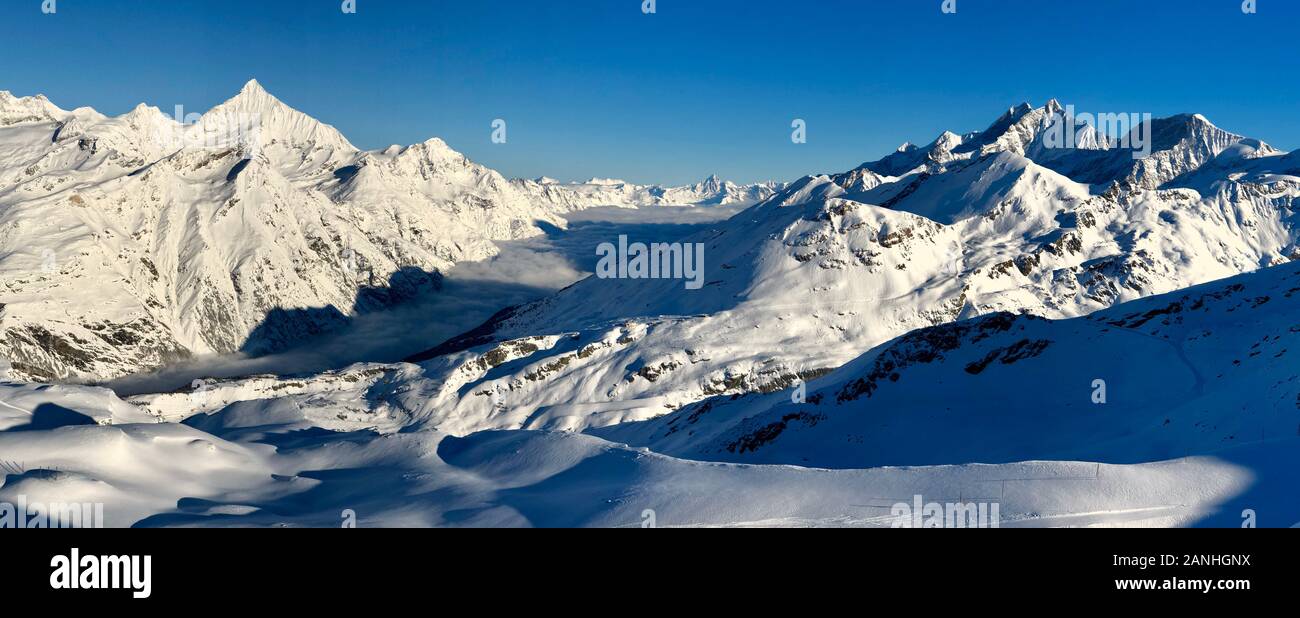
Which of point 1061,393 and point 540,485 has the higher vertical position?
point 1061,393

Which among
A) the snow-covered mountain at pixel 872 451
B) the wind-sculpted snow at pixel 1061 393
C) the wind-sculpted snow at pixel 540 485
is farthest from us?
the wind-sculpted snow at pixel 1061 393

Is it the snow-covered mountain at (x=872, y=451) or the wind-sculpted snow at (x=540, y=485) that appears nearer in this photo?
the wind-sculpted snow at (x=540, y=485)

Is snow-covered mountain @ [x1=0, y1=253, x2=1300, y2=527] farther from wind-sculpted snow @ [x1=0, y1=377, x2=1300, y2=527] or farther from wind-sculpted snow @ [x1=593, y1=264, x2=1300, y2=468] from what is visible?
wind-sculpted snow @ [x1=593, y1=264, x2=1300, y2=468]

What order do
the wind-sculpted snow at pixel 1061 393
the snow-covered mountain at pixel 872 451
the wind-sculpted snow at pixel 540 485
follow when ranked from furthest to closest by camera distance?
the wind-sculpted snow at pixel 1061 393 → the snow-covered mountain at pixel 872 451 → the wind-sculpted snow at pixel 540 485

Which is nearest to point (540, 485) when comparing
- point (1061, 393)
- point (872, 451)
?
point (872, 451)

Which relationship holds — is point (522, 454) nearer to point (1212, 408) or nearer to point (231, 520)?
point (231, 520)

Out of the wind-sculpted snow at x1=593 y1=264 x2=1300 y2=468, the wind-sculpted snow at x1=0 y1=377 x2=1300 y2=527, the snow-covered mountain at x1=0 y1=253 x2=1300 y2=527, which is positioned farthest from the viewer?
the wind-sculpted snow at x1=593 y1=264 x2=1300 y2=468

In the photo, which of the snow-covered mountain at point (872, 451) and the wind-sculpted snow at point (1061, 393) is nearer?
the snow-covered mountain at point (872, 451)

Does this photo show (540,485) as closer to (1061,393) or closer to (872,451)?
(872,451)

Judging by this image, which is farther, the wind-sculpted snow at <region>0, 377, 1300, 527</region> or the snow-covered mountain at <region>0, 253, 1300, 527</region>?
the snow-covered mountain at <region>0, 253, 1300, 527</region>

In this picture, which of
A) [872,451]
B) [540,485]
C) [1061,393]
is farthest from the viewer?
[1061,393]

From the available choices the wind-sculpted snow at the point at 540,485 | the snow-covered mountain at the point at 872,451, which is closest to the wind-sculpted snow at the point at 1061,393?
the snow-covered mountain at the point at 872,451

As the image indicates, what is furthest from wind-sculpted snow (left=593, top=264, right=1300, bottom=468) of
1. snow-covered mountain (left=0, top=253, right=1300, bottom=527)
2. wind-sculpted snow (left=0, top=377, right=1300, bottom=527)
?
wind-sculpted snow (left=0, top=377, right=1300, bottom=527)

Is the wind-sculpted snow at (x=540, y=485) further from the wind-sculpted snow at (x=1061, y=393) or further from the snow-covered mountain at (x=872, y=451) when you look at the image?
the wind-sculpted snow at (x=1061, y=393)
